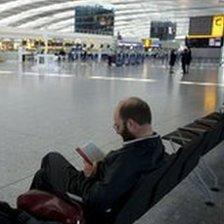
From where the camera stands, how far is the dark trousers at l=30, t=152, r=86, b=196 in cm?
298

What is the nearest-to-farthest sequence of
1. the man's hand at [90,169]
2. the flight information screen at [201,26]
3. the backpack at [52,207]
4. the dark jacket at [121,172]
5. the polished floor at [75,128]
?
the backpack at [52,207]
the dark jacket at [121,172]
the man's hand at [90,169]
the polished floor at [75,128]
the flight information screen at [201,26]

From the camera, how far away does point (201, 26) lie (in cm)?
4116

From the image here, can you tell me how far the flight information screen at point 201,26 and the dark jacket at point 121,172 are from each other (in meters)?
38.6

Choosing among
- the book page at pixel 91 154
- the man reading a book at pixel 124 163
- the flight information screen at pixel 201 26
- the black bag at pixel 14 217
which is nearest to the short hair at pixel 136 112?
the man reading a book at pixel 124 163

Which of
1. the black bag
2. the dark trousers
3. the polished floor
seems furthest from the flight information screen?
the black bag

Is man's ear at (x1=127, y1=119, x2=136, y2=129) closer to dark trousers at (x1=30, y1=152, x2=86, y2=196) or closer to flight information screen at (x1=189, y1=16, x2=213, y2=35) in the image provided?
dark trousers at (x1=30, y1=152, x2=86, y2=196)

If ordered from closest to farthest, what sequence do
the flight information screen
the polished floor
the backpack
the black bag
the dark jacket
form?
the black bag, the backpack, the dark jacket, the polished floor, the flight information screen

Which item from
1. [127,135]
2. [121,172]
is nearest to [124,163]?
[121,172]

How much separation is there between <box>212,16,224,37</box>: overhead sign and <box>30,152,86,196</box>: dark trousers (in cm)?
3681

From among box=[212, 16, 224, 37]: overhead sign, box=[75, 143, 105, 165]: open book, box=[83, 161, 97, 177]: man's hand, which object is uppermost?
box=[212, 16, 224, 37]: overhead sign

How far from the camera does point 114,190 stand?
2.62 m

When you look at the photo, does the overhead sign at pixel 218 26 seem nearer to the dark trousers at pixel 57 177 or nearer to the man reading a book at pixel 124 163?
the dark trousers at pixel 57 177

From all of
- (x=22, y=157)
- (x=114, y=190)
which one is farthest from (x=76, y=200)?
(x=22, y=157)

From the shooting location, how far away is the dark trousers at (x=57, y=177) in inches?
117
